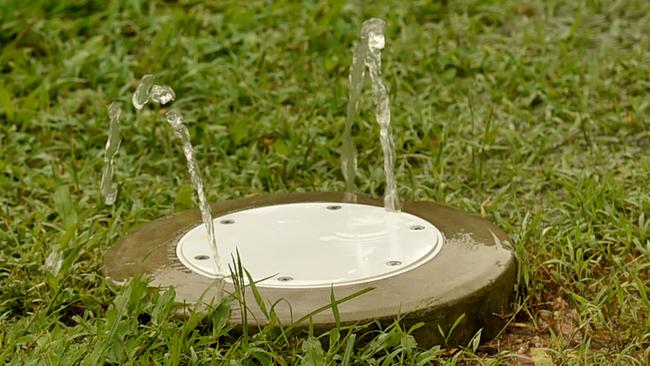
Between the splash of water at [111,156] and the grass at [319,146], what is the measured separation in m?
0.06

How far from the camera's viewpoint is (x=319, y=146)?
4637 millimetres

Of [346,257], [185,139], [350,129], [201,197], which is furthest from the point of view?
[350,129]

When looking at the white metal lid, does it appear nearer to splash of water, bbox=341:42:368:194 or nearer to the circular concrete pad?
the circular concrete pad

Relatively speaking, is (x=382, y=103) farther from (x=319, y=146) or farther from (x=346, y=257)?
(x=346, y=257)

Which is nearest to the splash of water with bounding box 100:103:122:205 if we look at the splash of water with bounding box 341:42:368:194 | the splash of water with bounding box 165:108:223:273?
the splash of water with bounding box 165:108:223:273

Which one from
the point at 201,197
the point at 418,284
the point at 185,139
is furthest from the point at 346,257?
the point at 185,139

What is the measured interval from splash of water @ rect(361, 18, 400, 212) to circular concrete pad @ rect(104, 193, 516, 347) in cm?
11

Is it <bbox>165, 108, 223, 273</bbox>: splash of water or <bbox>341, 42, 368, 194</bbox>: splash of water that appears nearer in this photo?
<bbox>165, 108, 223, 273</bbox>: splash of water

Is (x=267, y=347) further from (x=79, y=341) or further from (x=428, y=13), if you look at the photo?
(x=428, y=13)

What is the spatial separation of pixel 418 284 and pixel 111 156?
4.24 ft

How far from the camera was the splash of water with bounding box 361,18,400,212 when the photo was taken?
383 cm

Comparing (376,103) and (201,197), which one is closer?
(201,197)

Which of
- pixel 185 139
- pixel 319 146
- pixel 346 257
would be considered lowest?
pixel 319 146

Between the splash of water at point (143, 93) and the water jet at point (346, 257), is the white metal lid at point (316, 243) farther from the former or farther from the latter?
the splash of water at point (143, 93)
